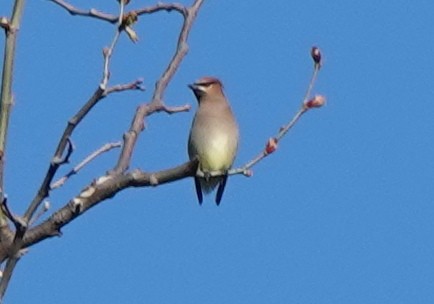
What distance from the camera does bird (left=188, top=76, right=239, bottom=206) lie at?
298 inches

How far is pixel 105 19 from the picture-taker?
3.86m

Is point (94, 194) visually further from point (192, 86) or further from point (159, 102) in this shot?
point (192, 86)

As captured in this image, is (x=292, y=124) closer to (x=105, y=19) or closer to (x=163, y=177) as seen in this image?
(x=163, y=177)

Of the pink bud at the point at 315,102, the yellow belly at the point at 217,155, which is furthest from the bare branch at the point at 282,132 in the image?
the yellow belly at the point at 217,155

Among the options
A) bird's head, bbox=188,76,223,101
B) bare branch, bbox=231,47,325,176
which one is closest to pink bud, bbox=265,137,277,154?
bare branch, bbox=231,47,325,176

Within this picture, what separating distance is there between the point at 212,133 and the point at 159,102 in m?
3.72

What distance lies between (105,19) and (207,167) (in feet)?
12.2

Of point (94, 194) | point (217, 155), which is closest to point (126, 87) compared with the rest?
point (94, 194)

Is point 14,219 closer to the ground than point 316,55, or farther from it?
closer to the ground

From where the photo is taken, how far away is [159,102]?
396 cm

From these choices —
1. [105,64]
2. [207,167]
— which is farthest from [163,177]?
[207,167]

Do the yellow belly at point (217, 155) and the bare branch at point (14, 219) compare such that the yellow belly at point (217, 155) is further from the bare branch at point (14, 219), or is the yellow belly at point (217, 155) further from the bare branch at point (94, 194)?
the bare branch at point (14, 219)

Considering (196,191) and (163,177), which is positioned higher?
(196,191)

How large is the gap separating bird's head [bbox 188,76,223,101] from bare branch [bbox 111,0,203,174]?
3569mm
